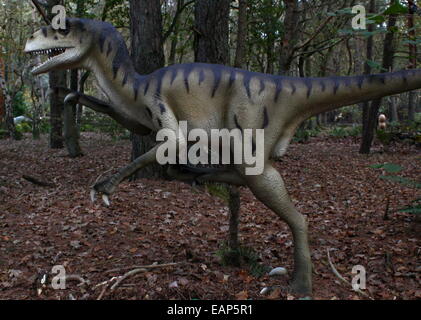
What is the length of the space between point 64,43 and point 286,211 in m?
2.19

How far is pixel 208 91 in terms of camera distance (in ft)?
10.7

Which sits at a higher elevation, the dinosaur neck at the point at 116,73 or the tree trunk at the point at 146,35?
the tree trunk at the point at 146,35

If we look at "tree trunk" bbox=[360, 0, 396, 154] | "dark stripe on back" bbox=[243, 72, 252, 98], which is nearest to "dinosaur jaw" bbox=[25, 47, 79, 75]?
"dark stripe on back" bbox=[243, 72, 252, 98]

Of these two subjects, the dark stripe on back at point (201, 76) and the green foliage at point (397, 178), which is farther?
the green foliage at point (397, 178)

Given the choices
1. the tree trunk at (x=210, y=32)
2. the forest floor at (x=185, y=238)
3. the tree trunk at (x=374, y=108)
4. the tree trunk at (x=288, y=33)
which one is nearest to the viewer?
the forest floor at (x=185, y=238)

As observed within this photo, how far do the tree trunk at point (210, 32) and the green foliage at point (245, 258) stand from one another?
3.51m

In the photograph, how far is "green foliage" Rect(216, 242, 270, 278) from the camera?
4.00 metres

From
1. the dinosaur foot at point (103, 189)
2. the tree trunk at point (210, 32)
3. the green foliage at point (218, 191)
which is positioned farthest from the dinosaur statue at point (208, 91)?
the tree trunk at point (210, 32)

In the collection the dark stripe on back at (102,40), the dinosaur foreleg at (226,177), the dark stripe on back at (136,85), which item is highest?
the dark stripe on back at (102,40)

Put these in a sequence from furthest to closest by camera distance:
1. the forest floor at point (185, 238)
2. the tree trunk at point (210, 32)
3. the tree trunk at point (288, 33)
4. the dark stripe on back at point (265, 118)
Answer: the tree trunk at point (288, 33)
the tree trunk at point (210, 32)
the forest floor at point (185, 238)
the dark stripe on back at point (265, 118)

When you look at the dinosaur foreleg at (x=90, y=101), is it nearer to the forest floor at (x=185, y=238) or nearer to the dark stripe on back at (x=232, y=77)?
the dark stripe on back at (x=232, y=77)

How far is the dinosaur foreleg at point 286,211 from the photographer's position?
10.9 ft

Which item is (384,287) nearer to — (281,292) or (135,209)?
(281,292)

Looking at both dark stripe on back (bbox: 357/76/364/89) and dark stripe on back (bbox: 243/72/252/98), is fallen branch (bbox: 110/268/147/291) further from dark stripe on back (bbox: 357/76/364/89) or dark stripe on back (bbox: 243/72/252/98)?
dark stripe on back (bbox: 357/76/364/89)
